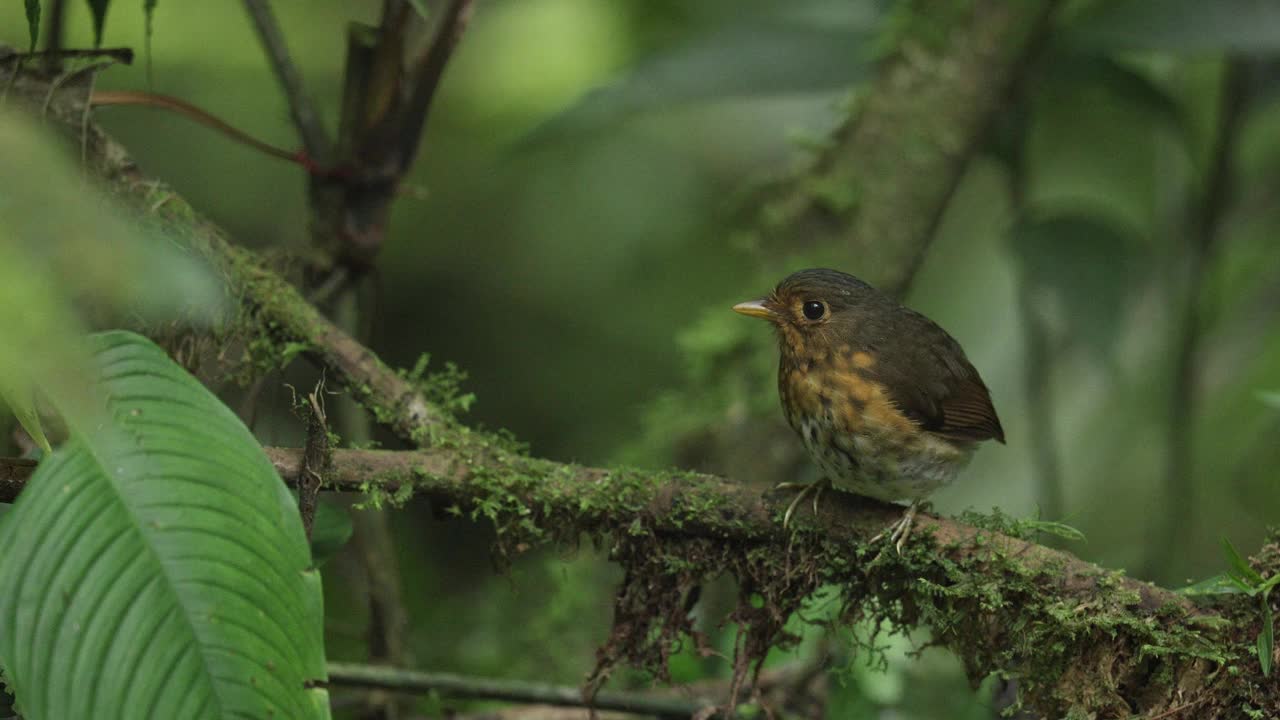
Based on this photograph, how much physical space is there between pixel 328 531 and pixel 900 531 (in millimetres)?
927

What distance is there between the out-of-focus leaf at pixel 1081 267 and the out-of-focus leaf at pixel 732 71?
0.68 metres

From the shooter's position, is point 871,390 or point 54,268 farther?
point 871,390

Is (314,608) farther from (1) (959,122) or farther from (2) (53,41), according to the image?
(1) (959,122)

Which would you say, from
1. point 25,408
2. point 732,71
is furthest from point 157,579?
point 732,71

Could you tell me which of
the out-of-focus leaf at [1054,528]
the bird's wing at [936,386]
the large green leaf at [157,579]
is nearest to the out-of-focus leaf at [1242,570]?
the out-of-focus leaf at [1054,528]

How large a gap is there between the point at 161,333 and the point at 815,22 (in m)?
2.29

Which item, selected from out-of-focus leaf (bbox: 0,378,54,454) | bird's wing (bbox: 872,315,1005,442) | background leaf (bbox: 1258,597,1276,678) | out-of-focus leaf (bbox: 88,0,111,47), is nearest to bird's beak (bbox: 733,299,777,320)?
bird's wing (bbox: 872,315,1005,442)

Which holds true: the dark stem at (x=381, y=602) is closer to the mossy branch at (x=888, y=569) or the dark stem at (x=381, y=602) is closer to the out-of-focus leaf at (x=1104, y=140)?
the mossy branch at (x=888, y=569)

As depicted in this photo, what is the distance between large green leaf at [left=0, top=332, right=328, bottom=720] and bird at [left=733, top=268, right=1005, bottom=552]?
1.02m

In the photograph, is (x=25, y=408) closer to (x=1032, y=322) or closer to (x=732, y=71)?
(x=732, y=71)

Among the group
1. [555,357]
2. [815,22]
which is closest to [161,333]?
[815,22]

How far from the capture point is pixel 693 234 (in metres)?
4.90

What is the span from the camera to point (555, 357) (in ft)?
15.4

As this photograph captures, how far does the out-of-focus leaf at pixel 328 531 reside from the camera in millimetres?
1919
